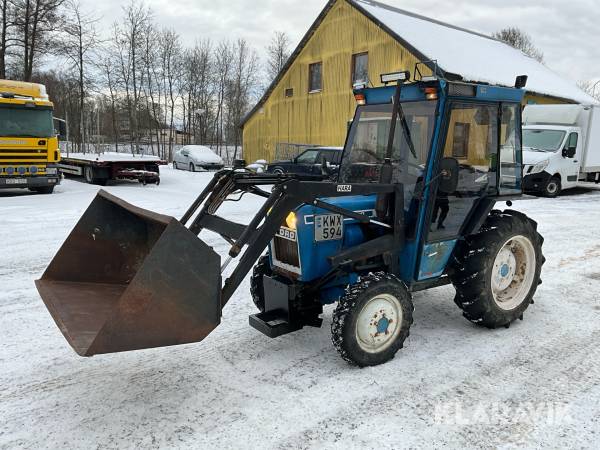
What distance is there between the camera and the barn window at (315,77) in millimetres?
22703

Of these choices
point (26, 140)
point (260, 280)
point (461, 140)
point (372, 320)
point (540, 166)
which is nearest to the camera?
point (372, 320)

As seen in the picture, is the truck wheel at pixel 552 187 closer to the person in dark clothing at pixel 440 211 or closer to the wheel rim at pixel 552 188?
the wheel rim at pixel 552 188

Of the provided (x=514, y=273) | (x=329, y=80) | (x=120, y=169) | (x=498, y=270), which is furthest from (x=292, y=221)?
(x=329, y=80)

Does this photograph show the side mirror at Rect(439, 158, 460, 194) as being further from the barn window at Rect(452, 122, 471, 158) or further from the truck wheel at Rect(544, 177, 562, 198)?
the truck wheel at Rect(544, 177, 562, 198)

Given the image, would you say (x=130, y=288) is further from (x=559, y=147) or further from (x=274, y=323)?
(x=559, y=147)

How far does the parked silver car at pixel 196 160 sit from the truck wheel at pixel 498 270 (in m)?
18.6

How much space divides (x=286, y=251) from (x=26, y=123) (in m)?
11.8

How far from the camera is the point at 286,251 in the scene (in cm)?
382

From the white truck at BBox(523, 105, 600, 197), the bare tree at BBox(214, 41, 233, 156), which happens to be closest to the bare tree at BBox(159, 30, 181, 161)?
the bare tree at BBox(214, 41, 233, 156)

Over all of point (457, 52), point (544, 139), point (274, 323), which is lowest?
point (274, 323)

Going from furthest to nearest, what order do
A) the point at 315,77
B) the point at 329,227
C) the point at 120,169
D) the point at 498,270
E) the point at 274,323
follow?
the point at 315,77
the point at 120,169
the point at 498,270
the point at 329,227
the point at 274,323

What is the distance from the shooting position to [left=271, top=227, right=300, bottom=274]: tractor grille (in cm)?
369

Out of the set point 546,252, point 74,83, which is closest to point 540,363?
point 546,252

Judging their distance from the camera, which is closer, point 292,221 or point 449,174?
point 292,221
